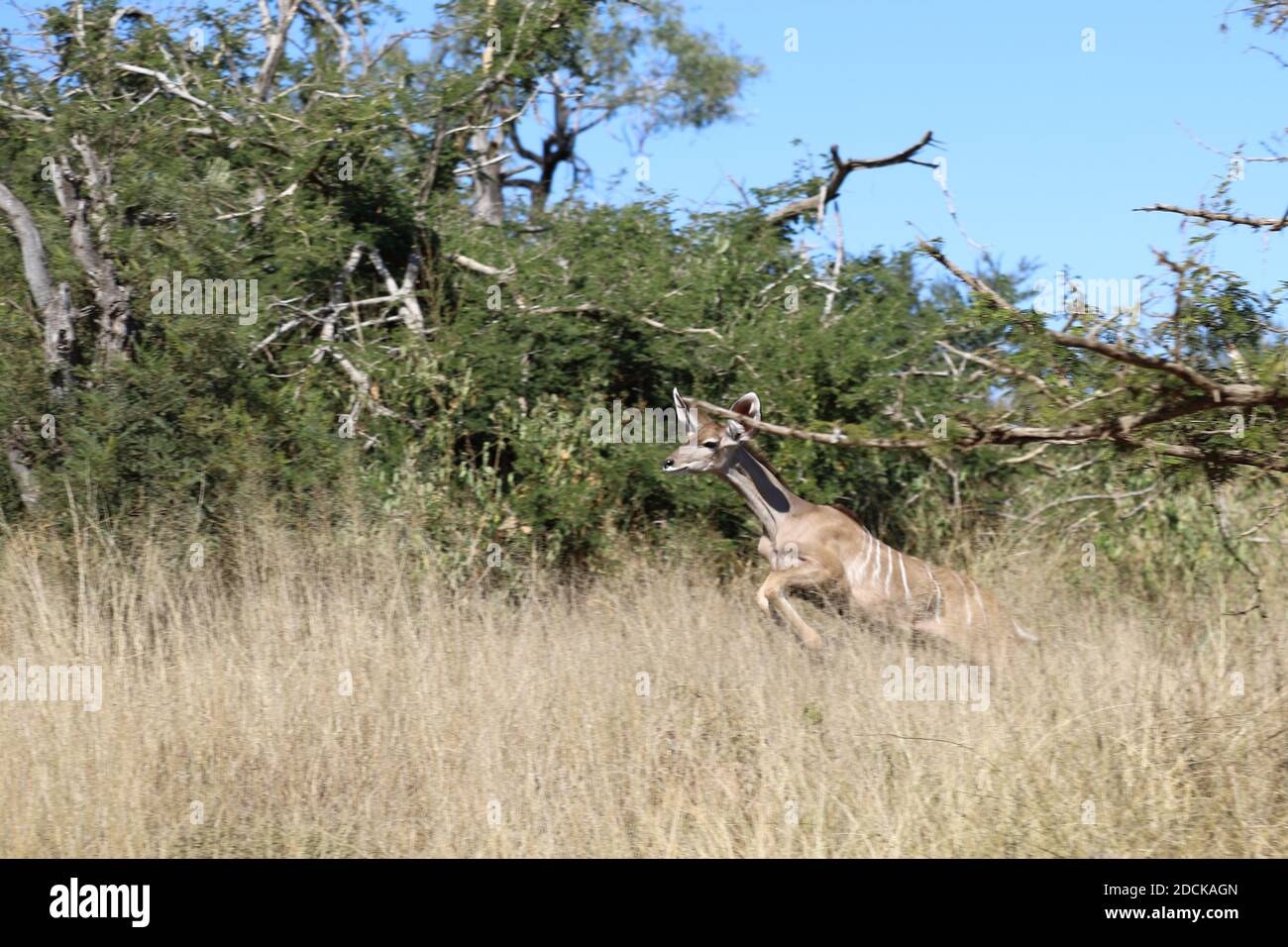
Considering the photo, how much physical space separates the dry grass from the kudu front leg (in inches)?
6.1

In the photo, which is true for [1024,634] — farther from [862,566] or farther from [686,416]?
[686,416]

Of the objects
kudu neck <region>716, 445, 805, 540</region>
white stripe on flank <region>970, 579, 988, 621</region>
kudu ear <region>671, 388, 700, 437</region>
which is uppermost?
kudu ear <region>671, 388, 700, 437</region>

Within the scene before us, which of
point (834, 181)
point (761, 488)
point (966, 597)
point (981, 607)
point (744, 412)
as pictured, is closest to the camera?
point (981, 607)

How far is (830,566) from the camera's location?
8.78 metres

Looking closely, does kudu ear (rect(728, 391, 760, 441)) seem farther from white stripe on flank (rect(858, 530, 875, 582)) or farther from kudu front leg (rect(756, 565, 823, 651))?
white stripe on flank (rect(858, 530, 875, 582))

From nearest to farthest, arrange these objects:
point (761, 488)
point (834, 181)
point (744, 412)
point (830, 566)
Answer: point (830, 566)
point (744, 412)
point (761, 488)
point (834, 181)

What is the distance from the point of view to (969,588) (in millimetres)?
8734

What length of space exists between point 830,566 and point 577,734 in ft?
8.58

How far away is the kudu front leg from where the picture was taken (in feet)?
27.0

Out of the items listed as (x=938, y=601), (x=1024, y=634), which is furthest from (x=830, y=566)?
(x=1024, y=634)

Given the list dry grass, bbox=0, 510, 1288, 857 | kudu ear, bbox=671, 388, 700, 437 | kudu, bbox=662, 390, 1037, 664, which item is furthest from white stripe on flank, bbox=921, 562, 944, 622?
kudu ear, bbox=671, 388, 700, 437

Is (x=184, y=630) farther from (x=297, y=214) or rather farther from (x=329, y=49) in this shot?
(x=329, y=49)

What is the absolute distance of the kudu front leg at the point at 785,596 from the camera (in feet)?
27.0
